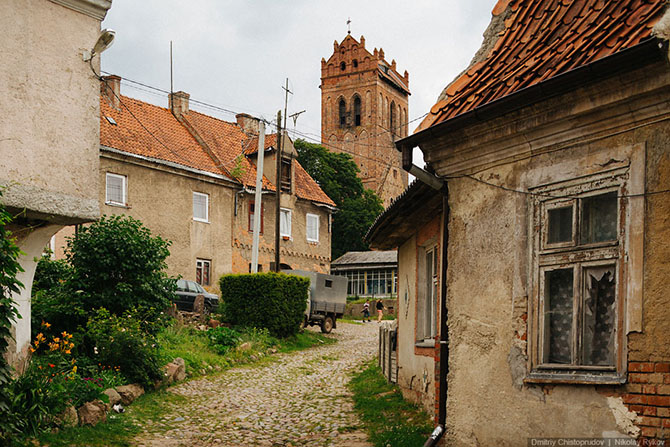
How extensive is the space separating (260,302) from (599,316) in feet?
54.5

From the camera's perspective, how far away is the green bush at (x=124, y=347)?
12445mm

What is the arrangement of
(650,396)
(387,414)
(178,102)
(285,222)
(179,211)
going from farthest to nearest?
1. (285,222)
2. (178,102)
3. (179,211)
4. (387,414)
5. (650,396)

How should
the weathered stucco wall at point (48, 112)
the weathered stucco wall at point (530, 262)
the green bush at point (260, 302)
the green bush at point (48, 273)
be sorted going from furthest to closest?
the green bush at point (260, 302) → the green bush at point (48, 273) → the weathered stucco wall at point (48, 112) → the weathered stucco wall at point (530, 262)

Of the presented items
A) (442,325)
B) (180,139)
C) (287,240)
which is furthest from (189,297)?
(442,325)

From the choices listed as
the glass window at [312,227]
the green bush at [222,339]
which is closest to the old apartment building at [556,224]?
the green bush at [222,339]

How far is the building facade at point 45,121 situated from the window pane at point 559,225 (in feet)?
22.0

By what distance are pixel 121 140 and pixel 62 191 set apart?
1713 cm

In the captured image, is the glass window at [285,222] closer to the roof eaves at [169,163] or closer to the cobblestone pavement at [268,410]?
the roof eaves at [169,163]

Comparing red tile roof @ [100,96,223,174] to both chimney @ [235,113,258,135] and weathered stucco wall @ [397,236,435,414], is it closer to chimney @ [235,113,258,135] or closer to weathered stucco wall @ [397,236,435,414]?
chimney @ [235,113,258,135]

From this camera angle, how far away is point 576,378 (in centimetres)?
570

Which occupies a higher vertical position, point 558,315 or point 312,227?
point 312,227

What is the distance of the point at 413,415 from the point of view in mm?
10617

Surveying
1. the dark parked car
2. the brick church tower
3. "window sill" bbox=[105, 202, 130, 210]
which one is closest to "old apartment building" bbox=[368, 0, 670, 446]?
the dark parked car

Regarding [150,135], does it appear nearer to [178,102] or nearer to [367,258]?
[178,102]
